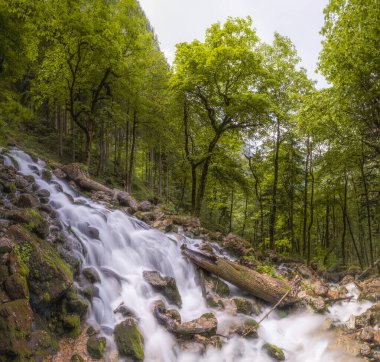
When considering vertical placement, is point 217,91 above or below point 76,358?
above

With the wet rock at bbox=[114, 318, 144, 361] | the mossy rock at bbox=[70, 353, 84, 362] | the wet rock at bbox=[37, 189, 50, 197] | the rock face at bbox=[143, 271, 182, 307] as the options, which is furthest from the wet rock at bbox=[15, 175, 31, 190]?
the mossy rock at bbox=[70, 353, 84, 362]

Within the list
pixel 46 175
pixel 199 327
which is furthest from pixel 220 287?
pixel 46 175

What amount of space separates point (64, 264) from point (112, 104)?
15140 mm

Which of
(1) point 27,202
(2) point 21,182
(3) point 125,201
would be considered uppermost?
(3) point 125,201

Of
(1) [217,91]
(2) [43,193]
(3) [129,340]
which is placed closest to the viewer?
(3) [129,340]

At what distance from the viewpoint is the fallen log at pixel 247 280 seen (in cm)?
950

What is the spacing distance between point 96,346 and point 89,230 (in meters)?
4.30

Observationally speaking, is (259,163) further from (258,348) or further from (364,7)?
(258,348)

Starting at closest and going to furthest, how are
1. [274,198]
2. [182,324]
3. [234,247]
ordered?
[182,324]
[234,247]
[274,198]

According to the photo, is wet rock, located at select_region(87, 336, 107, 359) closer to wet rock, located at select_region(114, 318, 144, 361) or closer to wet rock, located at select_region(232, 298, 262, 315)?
wet rock, located at select_region(114, 318, 144, 361)

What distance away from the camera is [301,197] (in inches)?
945

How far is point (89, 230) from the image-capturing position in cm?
953

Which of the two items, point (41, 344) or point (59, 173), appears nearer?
point (41, 344)

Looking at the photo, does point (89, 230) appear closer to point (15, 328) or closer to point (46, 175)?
point (15, 328)
